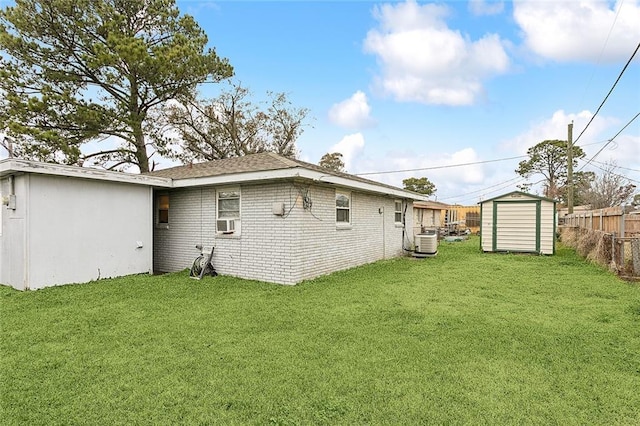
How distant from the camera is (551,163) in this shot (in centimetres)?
3284

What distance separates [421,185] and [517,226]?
3226 cm

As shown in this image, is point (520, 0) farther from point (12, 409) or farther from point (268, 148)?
point (268, 148)

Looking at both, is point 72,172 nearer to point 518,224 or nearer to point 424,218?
point 518,224

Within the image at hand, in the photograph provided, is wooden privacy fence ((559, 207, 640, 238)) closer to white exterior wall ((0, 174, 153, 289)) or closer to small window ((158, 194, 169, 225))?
small window ((158, 194, 169, 225))

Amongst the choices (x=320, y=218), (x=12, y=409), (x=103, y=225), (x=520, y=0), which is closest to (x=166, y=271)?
(x=103, y=225)

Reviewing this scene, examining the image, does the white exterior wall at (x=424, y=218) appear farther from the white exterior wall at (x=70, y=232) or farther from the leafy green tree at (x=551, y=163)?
the white exterior wall at (x=70, y=232)

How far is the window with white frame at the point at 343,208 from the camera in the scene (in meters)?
9.38

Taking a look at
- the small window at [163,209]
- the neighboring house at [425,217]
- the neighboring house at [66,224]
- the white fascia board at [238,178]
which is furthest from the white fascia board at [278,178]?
the neighboring house at [425,217]

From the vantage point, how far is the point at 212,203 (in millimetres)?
8820

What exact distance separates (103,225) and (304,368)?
668 cm

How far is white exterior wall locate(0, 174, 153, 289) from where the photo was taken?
6.77 metres

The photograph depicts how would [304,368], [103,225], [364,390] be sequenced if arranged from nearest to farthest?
1. [364,390]
2. [304,368]
3. [103,225]

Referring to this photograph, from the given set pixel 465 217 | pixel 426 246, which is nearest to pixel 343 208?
pixel 426 246

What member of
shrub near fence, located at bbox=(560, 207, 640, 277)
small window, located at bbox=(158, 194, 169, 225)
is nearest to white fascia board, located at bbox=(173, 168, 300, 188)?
small window, located at bbox=(158, 194, 169, 225)
